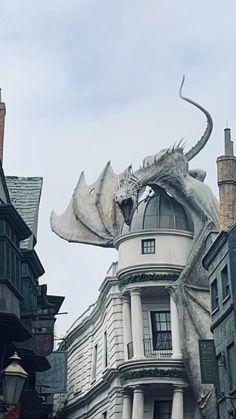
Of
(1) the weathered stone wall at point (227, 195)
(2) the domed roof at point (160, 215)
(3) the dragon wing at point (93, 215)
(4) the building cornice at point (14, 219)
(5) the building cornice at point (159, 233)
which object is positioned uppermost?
(3) the dragon wing at point (93, 215)

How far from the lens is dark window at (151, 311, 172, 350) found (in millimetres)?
42938

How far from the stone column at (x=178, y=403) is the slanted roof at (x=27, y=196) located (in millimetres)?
10197

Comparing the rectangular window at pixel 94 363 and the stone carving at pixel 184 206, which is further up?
the stone carving at pixel 184 206

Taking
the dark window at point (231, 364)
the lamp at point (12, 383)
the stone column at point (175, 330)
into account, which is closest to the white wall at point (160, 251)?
the stone column at point (175, 330)

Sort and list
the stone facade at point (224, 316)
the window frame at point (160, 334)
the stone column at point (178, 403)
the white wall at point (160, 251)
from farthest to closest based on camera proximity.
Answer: the white wall at point (160, 251) → the window frame at point (160, 334) → the stone column at point (178, 403) → the stone facade at point (224, 316)

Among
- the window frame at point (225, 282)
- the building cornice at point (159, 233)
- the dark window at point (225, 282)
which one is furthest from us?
the building cornice at point (159, 233)

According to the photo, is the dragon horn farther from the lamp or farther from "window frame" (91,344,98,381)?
the lamp

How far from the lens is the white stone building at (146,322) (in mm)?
41375

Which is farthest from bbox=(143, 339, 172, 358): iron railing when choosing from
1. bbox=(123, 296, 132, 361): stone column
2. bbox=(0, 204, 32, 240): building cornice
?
bbox=(0, 204, 32, 240): building cornice

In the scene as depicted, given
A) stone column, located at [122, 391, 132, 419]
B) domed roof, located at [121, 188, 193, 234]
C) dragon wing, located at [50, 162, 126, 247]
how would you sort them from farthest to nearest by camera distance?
dragon wing, located at [50, 162, 126, 247] → domed roof, located at [121, 188, 193, 234] → stone column, located at [122, 391, 132, 419]

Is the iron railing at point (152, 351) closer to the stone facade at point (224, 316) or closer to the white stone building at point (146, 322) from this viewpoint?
the white stone building at point (146, 322)

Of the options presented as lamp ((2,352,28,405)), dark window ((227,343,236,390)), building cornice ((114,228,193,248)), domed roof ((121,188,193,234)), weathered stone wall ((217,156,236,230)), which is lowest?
lamp ((2,352,28,405))

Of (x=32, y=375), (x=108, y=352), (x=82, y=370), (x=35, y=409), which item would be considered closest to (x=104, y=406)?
(x=108, y=352)

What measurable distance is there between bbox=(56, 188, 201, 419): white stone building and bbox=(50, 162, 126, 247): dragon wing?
7.56 feet
